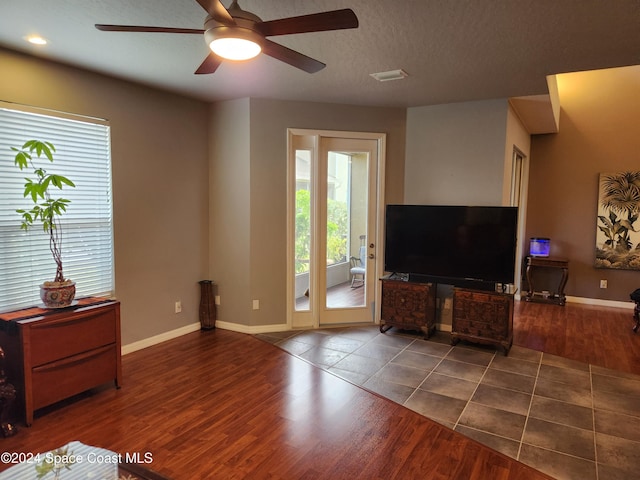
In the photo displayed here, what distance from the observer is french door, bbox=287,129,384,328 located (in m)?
4.76

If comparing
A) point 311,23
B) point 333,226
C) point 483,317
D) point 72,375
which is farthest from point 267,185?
point 311,23

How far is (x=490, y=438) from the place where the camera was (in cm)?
263

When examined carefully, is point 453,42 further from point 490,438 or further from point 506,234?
point 490,438

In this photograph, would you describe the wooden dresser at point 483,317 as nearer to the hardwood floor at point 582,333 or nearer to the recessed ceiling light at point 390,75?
the hardwood floor at point 582,333

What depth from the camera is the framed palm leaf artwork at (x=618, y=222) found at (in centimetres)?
587

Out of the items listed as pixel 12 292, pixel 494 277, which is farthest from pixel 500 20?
pixel 12 292

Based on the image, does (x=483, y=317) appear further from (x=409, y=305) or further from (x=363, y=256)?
(x=363, y=256)

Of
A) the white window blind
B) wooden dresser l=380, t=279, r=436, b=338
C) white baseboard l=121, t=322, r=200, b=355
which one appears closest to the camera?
the white window blind

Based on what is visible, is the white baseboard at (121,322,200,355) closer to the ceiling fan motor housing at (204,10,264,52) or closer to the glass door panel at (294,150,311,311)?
the glass door panel at (294,150,311,311)

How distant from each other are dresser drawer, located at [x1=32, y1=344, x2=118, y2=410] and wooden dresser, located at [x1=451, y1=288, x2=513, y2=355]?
3262 mm

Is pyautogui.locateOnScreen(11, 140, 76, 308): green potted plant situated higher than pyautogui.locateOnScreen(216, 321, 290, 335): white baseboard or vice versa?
pyautogui.locateOnScreen(11, 140, 76, 308): green potted plant

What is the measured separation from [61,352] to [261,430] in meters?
1.54

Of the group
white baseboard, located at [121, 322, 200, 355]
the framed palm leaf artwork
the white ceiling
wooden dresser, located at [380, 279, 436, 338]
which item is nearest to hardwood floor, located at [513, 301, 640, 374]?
the framed palm leaf artwork

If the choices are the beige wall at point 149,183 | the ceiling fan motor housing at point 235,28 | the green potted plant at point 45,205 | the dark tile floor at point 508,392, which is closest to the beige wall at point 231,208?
the beige wall at point 149,183
